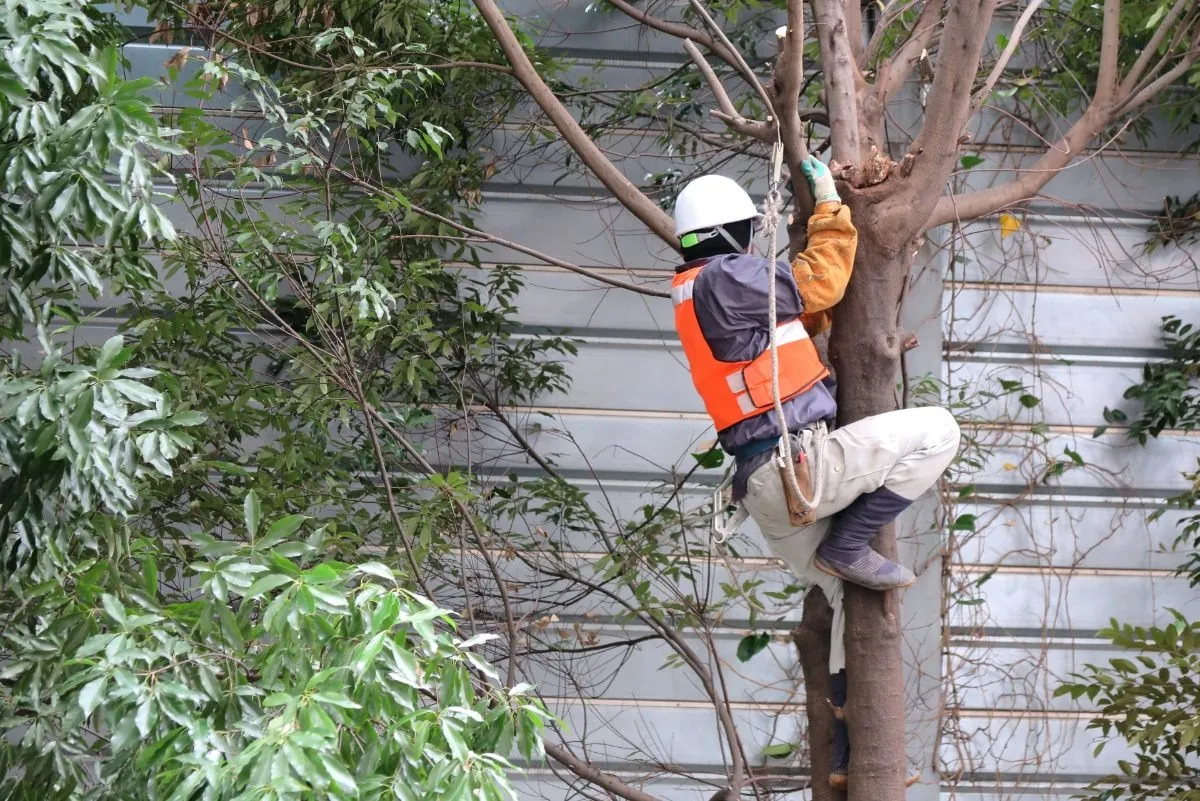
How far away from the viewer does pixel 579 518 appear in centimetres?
493

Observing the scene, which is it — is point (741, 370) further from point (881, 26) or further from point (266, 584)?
point (266, 584)

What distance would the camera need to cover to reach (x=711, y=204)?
325 centimetres

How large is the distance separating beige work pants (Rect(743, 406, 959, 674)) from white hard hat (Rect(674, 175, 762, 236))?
66 centimetres

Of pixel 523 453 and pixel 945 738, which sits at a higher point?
pixel 523 453

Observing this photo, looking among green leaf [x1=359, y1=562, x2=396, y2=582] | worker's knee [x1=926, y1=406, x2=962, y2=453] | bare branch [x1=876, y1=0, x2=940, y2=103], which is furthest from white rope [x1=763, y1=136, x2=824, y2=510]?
green leaf [x1=359, y1=562, x2=396, y2=582]

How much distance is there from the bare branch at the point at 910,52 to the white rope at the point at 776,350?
0.71m

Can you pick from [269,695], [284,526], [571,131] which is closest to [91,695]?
[269,695]

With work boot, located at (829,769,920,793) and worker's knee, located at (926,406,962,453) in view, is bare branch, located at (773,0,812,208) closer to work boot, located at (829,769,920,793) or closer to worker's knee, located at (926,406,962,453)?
Result: worker's knee, located at (926,406,962,453)

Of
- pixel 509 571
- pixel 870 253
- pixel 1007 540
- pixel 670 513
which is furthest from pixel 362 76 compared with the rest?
pixel 1007 540

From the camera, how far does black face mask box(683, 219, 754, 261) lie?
328cm

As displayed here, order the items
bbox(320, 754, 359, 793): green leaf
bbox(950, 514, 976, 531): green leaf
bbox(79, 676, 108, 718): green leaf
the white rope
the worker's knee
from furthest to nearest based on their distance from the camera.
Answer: bbox(950, 514, 976, 531): green leaf, the worker's knee, the white rope, bbox(79, 676, 108, 718): green leaf, bbox(320, 754, 359, 793): green leaf

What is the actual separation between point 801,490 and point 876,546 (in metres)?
0.31

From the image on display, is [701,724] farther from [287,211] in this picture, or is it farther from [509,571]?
[287,211]

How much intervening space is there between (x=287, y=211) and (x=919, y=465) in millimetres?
2362
